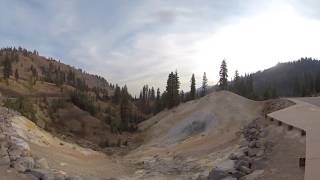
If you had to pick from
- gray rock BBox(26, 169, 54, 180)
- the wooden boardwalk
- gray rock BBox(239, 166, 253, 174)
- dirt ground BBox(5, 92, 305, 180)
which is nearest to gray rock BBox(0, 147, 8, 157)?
gray rock BBox(26, 169, 54, 180)

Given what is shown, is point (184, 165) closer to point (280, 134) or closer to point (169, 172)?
point (169, 172)

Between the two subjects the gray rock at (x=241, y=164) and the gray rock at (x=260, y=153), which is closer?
the gray rock at (x=241, y=164)

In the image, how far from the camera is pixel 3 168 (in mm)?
24172

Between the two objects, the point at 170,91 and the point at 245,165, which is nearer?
the point at 245,165

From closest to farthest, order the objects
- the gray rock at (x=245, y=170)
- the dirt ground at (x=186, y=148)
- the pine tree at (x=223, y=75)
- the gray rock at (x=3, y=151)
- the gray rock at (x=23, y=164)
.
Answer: the gray rock at (x=245, y=170) → the dirt ground at (x=186, y=148) → the gray rock at (x=23, y=164) → the gray rock at (x=3, y=151) → the pine tree at (x=223, y=75)

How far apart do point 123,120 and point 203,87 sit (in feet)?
155

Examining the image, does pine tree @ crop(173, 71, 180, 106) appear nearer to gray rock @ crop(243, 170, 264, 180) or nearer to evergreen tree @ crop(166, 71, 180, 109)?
evergreen tree @ crop(166, 71, 180, 109)

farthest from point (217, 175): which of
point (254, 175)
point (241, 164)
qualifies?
point (254, 175)

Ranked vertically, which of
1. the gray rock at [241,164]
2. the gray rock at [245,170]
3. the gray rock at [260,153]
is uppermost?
the gray rock at [260,153]

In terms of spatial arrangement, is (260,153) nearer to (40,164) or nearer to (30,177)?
(30,177)

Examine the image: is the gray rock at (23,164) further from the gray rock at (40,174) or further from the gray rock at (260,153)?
the gray rock at (260,153)

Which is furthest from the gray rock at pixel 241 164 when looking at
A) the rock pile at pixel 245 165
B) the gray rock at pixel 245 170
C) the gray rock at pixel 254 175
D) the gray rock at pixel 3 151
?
the gray rock at pixel 3 151

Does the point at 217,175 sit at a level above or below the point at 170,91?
below

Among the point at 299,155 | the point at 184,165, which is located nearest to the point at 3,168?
the point at 299,155
